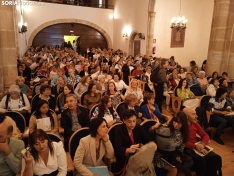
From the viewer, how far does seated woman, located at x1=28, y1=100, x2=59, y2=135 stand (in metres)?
2.89

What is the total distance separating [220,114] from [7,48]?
15.9 ft

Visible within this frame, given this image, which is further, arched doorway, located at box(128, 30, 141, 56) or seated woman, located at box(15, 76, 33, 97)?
arched doorway, located at box(128, 30, 141, 56)

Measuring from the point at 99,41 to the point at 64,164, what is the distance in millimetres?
15592

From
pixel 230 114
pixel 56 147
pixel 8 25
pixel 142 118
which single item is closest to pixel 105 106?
pixel 142 118

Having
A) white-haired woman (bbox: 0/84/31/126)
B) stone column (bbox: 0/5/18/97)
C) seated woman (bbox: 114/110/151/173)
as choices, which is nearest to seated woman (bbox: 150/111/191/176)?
seated woman (bbox: 114/110/151/173)

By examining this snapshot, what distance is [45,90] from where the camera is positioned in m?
3.74

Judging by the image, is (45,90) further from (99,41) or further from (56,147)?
(99,41)

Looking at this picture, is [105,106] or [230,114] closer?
[105,106]

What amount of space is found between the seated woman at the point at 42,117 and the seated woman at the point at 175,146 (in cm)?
149

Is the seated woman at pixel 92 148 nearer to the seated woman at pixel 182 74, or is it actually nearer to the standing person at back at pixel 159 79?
the standing person at back at pixel 159 79

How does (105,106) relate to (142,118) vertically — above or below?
above

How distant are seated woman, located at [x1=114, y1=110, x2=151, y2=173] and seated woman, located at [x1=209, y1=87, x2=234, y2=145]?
7.55 ft

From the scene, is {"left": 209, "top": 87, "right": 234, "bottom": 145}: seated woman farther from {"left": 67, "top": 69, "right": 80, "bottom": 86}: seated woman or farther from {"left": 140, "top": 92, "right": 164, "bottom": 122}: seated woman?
{"left": 67, "top": 69, "right": 80, "bottom": 86}: seated woman

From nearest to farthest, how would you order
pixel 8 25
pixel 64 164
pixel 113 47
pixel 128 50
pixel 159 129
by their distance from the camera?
1. pixel 64 164
2. pixel 159 129
3. pixel 8 25
4. pixel 128 50
5. pixel 113 47
